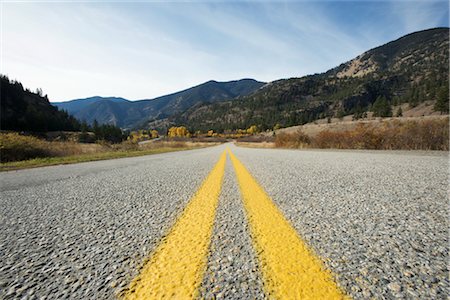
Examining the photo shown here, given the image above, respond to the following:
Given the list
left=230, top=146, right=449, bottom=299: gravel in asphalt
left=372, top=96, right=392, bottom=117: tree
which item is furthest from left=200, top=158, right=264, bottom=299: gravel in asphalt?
left=372, top=96, right=392, bottom=117: tree

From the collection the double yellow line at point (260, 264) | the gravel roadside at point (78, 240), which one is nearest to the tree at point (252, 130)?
the gravel roadside at point (78, 240)

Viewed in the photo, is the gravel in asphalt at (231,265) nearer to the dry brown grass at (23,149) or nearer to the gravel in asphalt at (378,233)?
the gravel in asphalt at (378,233)

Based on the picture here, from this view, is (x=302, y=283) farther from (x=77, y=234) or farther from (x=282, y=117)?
(x=282, y=117)

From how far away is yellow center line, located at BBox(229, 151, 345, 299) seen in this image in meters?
0.81

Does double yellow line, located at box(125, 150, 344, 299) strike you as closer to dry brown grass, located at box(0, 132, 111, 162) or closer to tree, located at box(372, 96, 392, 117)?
dry brown grass, located at box(0, 132, 111, 162)

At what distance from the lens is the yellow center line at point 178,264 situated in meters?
0.83

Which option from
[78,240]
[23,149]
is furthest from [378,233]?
[23,149]

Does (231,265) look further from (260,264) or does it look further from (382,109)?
(382,109)

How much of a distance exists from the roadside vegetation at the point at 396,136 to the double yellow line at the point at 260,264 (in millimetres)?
11793

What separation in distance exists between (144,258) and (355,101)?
647 feet

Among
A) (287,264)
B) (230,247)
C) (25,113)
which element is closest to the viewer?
(287,264)

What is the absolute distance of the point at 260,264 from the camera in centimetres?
102

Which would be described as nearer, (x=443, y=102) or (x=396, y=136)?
(x=396, y=136)

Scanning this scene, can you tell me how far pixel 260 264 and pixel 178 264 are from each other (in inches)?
15.4
